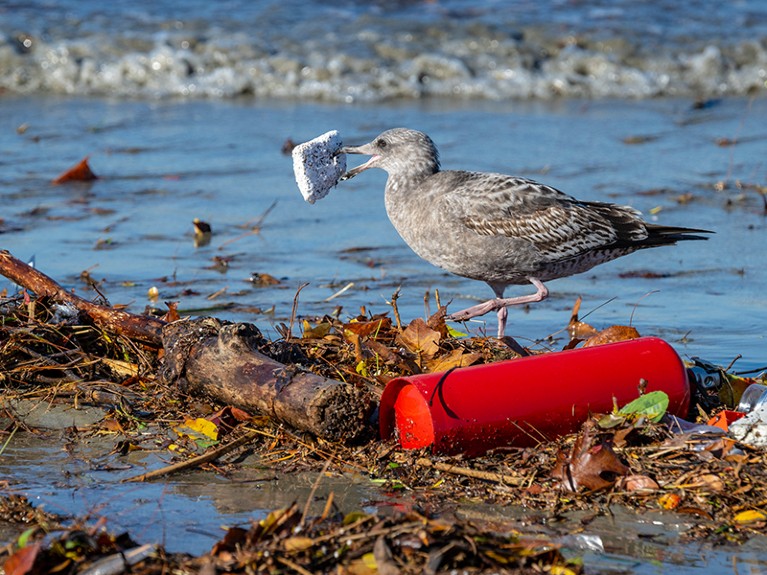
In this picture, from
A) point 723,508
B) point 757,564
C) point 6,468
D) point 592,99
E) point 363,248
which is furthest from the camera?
point 592,99

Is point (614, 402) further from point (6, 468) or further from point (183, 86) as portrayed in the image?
point (183, 86)

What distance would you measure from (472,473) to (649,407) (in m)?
0.77

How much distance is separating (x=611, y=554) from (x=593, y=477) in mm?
478

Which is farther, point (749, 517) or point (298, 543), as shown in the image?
→ point (749, 517)

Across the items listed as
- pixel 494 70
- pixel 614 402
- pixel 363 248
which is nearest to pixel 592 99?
pixel 494 70

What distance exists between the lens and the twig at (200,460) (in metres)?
4.15

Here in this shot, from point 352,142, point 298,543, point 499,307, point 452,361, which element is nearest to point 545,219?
point 499,307

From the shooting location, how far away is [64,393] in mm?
4957

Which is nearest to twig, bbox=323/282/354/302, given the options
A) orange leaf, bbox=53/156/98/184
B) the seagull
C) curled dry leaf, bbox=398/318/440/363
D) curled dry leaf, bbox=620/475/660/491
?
the seagull

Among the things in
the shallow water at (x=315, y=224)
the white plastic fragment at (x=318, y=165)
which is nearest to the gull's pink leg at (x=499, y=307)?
the shallow water at (x=315, y=224)

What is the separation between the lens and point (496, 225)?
21.1ft

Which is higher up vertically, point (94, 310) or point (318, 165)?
point (318, 165)

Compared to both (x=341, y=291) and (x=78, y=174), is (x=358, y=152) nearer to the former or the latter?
(x=341, y=291)

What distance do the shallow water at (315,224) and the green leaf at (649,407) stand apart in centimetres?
62
